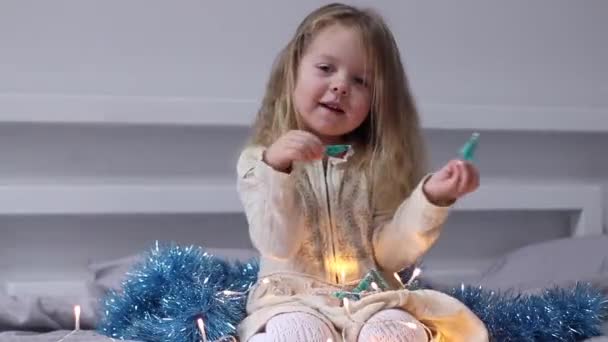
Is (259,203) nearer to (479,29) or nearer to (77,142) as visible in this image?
(77,142)

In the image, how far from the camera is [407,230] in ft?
3.26

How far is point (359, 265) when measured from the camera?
101 cm

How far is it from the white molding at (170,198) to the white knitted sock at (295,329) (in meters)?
0.75

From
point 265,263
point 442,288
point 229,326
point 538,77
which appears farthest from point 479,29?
point 229,326

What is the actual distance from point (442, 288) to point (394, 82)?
15.6 inches

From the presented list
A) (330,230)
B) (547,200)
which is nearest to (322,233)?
(330,230)

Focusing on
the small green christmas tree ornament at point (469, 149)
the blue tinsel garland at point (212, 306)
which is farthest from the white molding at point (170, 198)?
the small green christmas tree ornament at point (469, 149)

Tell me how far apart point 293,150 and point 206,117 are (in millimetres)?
696

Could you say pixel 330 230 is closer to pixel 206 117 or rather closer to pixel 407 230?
pixel 407 230

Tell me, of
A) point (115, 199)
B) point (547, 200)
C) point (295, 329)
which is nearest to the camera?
point (295, 329)

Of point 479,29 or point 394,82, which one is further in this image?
point 479,29

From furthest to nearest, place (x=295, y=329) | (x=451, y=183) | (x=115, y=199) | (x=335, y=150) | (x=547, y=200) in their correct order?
(x=547, y=200)
(x=115, y=199)
(x=335, y=150)
(x=451, y=183)
(x=295, y=329)

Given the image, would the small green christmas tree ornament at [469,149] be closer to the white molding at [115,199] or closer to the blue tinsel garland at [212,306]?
the blue tinsel garland at [212,306]

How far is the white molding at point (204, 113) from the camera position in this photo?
1.50 meters
